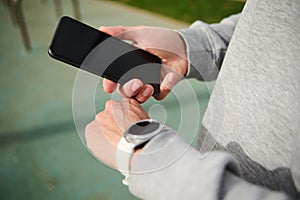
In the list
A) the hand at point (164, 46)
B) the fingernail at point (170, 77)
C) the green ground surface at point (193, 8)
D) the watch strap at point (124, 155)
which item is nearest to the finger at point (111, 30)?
the hand at point (164, 46)

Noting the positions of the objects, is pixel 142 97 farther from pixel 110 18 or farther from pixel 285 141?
pixel 110 18

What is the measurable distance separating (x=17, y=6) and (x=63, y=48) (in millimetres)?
1485

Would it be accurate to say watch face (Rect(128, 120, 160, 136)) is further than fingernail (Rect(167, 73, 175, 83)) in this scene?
No

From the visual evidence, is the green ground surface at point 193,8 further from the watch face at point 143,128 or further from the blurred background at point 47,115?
the watch face at point 143,128

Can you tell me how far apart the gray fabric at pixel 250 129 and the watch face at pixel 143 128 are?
0.06 feet

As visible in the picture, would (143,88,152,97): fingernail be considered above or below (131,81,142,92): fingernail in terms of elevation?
below

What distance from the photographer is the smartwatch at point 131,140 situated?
0.32m

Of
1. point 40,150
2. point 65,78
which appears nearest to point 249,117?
point 40,150

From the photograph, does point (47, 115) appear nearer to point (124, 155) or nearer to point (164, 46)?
point (164, 46)

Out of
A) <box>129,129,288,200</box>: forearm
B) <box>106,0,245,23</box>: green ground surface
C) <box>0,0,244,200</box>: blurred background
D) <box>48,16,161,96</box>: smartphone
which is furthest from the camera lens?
<box>106,0,245,23</box>: green ground surface

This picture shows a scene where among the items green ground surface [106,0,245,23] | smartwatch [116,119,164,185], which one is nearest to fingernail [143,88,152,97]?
smartwatch [116,119,164,185]

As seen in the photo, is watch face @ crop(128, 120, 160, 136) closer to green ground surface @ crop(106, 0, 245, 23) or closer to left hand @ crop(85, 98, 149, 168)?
left hand @ crop(85, 98, 149, 168)

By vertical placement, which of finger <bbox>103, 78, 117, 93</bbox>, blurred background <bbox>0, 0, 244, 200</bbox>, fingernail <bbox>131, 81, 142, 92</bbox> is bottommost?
blurred background <bbox>0, 0, 244, 200</bbox>

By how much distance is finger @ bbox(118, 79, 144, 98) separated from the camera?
1.39 ft
